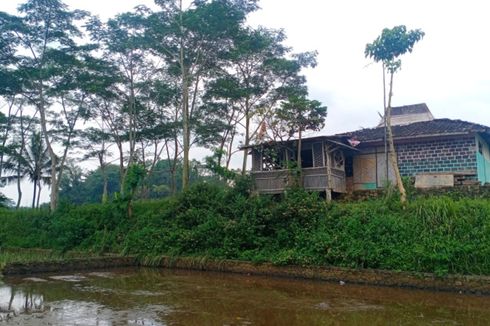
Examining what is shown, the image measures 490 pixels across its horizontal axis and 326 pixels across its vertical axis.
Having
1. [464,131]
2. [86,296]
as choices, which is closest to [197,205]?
[86,296]

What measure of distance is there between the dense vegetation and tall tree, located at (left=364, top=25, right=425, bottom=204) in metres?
1.47

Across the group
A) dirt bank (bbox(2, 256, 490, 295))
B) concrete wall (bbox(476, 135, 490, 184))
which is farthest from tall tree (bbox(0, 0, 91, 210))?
concrete wall (bbox(476, 135, 490, 184))

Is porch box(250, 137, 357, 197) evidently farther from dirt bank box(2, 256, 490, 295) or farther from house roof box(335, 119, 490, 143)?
dirt bank box(2, 256, 490, 295)

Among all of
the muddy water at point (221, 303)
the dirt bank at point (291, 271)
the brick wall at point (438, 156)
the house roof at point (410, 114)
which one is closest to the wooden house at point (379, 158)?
the brick wall at point (438, 156)

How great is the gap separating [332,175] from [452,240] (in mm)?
6466

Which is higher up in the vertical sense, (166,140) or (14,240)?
(166,140)

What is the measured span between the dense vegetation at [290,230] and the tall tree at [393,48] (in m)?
1.47

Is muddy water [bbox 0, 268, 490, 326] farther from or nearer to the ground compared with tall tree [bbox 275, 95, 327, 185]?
nearer to the ground

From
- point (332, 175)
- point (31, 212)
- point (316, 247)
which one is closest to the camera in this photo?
point (316, 247)

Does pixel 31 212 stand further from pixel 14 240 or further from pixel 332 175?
pixel 332 175

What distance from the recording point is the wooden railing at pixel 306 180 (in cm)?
1792

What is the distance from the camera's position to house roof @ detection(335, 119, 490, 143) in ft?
55.6

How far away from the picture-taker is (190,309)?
359 inches

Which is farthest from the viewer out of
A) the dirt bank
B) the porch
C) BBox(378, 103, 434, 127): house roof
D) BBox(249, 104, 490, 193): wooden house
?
BBox(378, 103, 434, 127): house roof
